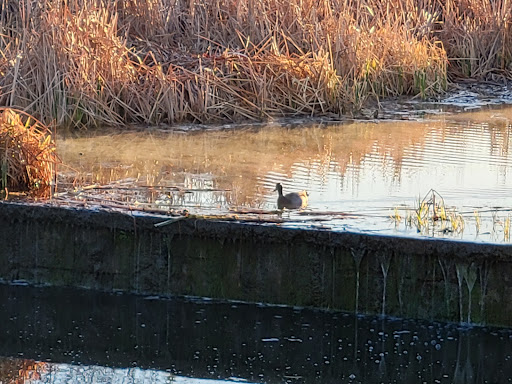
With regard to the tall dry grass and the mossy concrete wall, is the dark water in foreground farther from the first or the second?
the tall dry grass

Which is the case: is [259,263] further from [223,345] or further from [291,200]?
[223,345]

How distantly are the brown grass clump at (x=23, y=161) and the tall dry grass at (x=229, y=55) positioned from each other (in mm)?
2197

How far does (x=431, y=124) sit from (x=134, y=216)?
4689 millimetres

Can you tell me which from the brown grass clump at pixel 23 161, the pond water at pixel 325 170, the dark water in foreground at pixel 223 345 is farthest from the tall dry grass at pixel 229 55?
the dark water in foreground at pixel 223 345

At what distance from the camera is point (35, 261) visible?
7.12m

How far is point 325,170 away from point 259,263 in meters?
2.06

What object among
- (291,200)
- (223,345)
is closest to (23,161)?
(291,200)

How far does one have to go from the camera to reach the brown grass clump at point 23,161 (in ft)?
24.6

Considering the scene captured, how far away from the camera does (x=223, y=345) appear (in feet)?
20.2

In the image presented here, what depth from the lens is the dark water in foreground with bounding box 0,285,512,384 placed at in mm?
5785

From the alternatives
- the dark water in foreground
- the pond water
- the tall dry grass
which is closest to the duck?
the pond water

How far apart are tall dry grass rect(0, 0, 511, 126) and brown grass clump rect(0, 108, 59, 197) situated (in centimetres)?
220

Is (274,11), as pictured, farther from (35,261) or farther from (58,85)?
(35,261)

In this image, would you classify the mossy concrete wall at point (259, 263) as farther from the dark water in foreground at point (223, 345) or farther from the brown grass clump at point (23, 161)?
the brown grass clump at point (23, 161)
